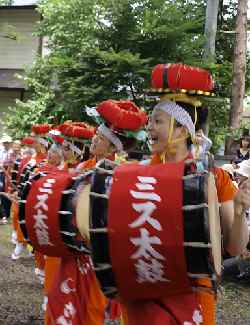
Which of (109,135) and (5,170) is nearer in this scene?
(109,135)

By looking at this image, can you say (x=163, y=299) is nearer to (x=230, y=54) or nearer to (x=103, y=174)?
(x=103, y=174)

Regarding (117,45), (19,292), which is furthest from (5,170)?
A: (19,292)

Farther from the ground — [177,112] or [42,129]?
[177,112]

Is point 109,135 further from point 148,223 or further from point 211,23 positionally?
point 211,23

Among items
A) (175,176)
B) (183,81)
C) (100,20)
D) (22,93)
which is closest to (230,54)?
(100,20)

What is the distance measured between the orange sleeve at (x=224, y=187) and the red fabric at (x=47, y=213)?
71 cm

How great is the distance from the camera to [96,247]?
2.17 meters

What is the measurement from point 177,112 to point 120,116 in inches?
56.1

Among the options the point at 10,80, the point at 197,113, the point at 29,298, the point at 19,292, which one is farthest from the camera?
the point at 10,80

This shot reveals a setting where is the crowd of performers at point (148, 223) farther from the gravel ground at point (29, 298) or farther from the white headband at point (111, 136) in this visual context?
the gravel ground at point (29, 298)

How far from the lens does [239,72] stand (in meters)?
14.3

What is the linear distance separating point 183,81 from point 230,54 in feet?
48.3

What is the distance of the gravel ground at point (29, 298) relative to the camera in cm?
553

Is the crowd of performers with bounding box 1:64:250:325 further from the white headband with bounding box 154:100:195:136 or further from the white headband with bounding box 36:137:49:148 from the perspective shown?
the white headband with bounding box 36:137:49:148
